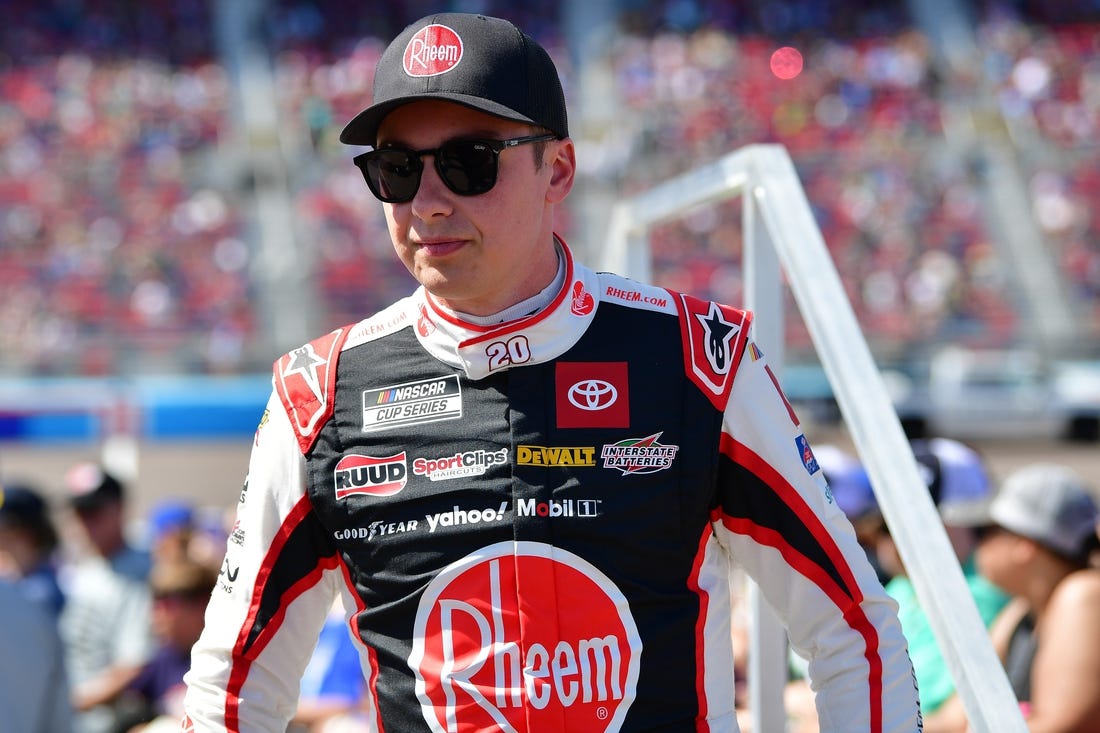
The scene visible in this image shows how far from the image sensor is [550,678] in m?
1.59

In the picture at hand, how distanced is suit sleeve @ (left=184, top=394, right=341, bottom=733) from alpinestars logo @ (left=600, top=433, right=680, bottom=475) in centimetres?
39

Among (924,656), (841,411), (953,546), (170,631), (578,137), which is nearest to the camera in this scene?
(841,411)

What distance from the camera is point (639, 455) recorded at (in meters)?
1.64

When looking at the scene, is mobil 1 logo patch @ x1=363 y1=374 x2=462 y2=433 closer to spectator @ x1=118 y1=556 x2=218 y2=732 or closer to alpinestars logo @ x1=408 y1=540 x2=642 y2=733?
alpinestars logo @ x1=408 y1=540 x2=642 y2=733

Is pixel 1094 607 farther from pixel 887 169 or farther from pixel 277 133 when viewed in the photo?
pixel 277 133

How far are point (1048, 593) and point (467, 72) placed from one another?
2.05 meters

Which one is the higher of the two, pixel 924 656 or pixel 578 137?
pixel 578 137

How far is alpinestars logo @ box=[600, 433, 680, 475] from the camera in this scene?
163 cm

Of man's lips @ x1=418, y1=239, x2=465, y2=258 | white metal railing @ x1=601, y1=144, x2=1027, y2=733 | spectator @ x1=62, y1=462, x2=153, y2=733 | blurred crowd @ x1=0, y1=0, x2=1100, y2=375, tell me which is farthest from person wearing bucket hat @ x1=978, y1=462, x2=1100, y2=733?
blurred crowd @ x1=0, y1=0, x2=1100, y2=375

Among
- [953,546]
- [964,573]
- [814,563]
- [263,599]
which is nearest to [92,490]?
[953,546]

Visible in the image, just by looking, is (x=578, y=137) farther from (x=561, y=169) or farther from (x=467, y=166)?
(x=467, y=166)

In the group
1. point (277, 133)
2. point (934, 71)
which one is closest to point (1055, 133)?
point (934, 71)

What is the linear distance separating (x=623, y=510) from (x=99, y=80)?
76.8 ft

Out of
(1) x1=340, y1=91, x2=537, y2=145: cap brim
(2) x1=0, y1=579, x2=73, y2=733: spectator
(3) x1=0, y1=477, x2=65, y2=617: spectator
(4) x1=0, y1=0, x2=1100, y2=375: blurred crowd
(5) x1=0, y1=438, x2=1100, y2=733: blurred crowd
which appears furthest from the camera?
(4) x1=0, y1=0, x2=1100, y2=375: blurred crowd
